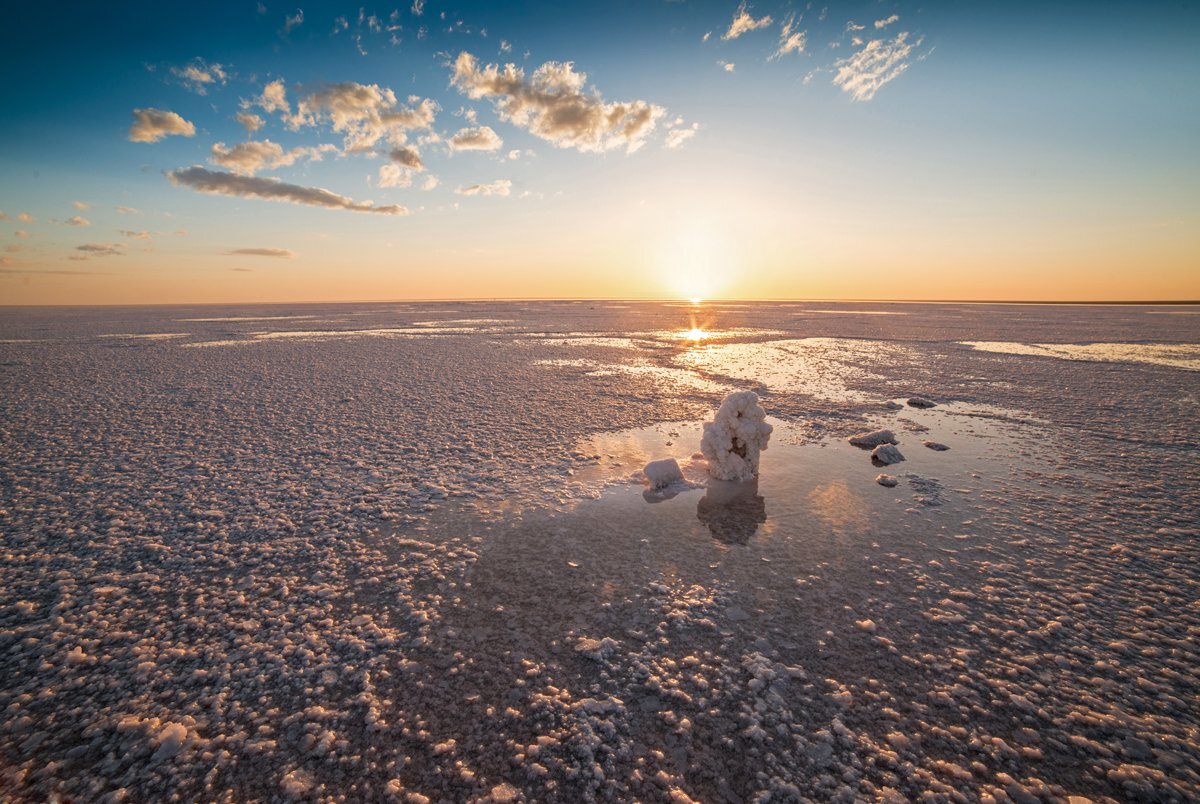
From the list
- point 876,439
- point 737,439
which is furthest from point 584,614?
point 876,439

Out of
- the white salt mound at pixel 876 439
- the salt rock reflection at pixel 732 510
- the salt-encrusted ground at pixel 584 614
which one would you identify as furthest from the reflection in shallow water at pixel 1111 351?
the salt rock reflection at pixel 732 510

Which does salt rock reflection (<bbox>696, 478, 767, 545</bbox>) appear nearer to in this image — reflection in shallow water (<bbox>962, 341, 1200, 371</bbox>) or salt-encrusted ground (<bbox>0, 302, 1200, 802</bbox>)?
salt-encrusted ground (<bbox>0, 302, 1200, 802</bbox>)

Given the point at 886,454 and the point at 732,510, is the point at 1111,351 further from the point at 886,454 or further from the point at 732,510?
the point at 732,510

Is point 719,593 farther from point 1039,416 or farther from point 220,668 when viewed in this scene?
point 1039,416

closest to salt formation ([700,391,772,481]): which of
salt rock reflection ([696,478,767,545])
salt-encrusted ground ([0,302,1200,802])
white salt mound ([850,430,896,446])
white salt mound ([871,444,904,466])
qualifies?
salt rock reflection ([696,478,767,545])

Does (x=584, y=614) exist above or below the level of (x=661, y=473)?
below
